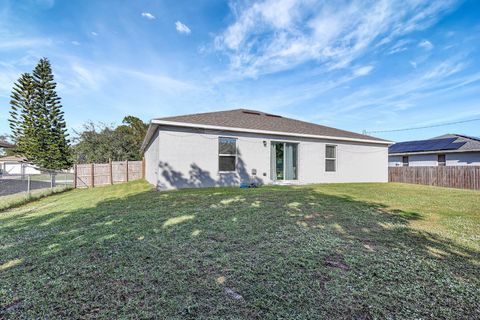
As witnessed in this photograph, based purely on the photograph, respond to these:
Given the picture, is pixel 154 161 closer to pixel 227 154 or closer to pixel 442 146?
pixel 227 154

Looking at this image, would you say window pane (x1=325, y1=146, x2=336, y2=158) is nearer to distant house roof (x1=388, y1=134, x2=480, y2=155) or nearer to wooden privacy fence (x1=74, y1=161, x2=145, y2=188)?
distant house roof (x1=388, y1=134, x2=480, y2=155)

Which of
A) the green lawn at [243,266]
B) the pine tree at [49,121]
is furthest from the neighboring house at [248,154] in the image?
the pine tree at [49,121]

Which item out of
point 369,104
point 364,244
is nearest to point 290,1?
point 364,244

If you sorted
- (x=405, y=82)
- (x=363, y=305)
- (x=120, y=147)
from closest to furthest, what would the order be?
(x=363, y=305)
(x=405, y=82)
(x=120, y=147)

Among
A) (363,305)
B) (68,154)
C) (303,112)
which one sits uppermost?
(303,112)

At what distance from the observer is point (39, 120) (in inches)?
606

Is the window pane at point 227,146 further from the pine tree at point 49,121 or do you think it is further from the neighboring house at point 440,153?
the neighboring house at point 440,153

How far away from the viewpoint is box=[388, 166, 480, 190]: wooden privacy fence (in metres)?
11.5

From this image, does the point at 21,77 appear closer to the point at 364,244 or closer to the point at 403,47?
the point at 364,244

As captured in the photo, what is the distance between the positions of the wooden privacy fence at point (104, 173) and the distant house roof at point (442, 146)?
2057cm

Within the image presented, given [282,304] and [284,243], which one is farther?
[284,243]

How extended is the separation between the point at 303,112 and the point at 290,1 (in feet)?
35.5

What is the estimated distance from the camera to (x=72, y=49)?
933 cm

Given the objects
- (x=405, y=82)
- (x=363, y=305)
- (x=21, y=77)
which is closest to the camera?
(x=363, y=305)
